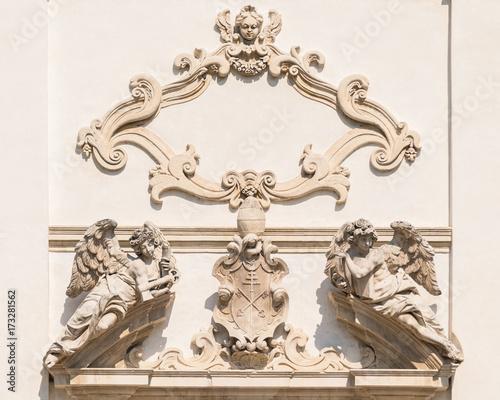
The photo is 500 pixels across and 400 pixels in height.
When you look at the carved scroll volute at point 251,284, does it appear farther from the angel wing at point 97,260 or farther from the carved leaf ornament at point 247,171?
the angel wing at point 97,260

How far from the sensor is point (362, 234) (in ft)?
52.9

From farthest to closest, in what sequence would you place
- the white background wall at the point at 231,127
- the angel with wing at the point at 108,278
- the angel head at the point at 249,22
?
1. the angel head at the point at 249,22
2. the white background wall at the point at 231,127
3. the angel with wing at the point at 108,278

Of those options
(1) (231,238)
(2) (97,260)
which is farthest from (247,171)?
(2) (97,260)

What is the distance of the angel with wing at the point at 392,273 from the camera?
16.1 meters

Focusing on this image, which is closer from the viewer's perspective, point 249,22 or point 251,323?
point 251,323

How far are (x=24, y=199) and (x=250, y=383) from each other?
2546 millimetres

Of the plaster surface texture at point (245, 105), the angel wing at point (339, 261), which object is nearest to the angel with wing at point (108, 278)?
the plaster surface texture at point (245, 105)

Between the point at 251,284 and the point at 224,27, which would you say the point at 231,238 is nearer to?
the point at 251,284

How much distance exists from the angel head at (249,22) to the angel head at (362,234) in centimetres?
201

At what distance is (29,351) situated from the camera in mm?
16375

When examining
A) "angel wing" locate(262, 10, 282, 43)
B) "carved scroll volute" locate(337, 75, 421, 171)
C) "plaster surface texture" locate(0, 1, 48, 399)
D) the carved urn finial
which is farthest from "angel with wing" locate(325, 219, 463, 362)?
"plaster surface texture" locate(0, 1, 48, 399)

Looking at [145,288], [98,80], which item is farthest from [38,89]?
[145,288]

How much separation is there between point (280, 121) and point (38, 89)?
2164mm

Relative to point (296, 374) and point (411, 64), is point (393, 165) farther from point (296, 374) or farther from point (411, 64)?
point (296, 374)
